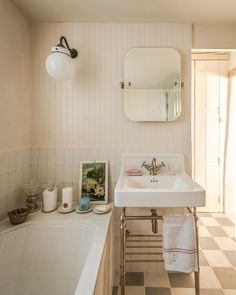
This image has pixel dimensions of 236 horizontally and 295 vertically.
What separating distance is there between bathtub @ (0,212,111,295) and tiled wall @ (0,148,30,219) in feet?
0.45

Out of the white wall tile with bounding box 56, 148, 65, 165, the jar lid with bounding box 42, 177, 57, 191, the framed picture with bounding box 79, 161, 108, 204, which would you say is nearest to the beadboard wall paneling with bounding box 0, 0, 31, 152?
the white wall tile with bounding box 56, 148, 65, 165

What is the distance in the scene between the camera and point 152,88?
1.44 meters

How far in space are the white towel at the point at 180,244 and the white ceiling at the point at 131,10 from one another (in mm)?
1490

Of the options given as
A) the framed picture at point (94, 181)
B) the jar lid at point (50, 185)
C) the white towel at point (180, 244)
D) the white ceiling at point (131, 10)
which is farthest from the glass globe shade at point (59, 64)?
the white towel at point (180, 244)

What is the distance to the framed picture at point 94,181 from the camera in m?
1.44

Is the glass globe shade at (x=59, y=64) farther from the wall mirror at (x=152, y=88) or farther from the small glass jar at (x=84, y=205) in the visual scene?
the small glass jar at (x=84, y=205)

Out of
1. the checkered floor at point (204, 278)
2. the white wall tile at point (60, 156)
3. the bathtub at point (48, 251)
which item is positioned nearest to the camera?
the bathtub at point (48, 251)

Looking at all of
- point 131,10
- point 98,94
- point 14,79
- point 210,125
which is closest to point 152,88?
point 98,94

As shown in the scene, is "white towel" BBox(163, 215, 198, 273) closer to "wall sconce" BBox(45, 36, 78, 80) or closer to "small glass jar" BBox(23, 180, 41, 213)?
"small glass jar" BBox(23, 180, 41, 213)

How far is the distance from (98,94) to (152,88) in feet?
1.51

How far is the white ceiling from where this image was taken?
1.22m

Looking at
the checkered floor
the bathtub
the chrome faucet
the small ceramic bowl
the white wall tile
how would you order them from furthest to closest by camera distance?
1. the white wall tile
2. the chrome faucet
3. the checkered floor
4. the small ceramic bowl
5. the bathtub

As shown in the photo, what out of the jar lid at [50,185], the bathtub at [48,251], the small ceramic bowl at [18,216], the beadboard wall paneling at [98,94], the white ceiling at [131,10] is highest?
the white ceiling at [131,10]

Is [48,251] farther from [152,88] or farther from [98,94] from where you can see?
[152,88]
